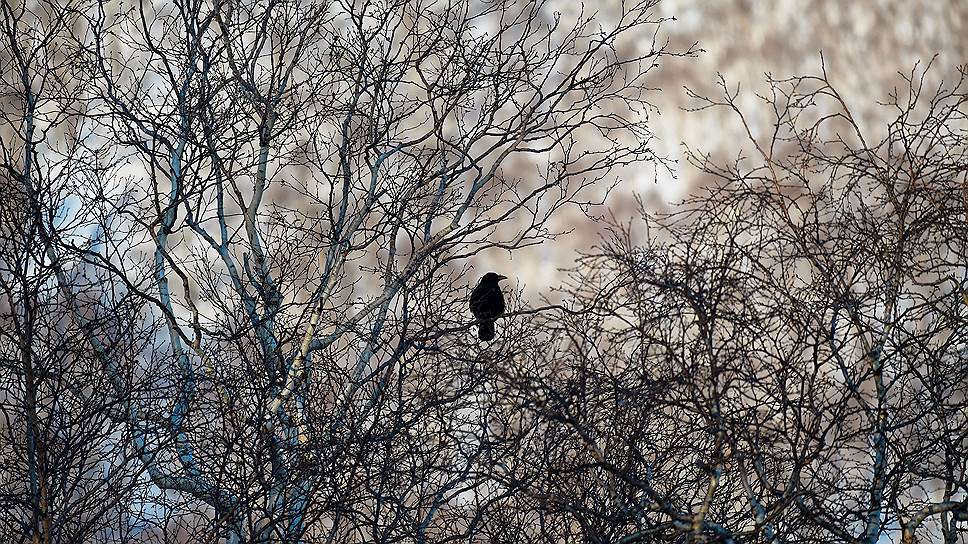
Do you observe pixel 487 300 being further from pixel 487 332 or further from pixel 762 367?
pixel 762 367

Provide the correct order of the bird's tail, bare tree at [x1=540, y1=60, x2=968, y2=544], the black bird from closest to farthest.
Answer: bare tree at [x1=540, y1=60, x2=968, y2=544] → the bird's tail → the black bird

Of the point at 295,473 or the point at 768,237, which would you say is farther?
the point at 768,237

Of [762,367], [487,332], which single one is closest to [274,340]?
[487,332]

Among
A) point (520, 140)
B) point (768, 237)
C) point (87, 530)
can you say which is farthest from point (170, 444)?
point (768, 237)

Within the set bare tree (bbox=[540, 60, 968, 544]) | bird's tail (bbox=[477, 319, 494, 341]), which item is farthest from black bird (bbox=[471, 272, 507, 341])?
bare tree (bbox=[540, 60, 968, 544])

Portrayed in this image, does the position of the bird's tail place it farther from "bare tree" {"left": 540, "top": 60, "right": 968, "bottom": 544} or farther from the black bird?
"bare tree" {"left": 540, "top": 60, "right": 968, "bottom": 544}

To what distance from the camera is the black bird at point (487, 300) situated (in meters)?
6.12

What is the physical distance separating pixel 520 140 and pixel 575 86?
19.5 inches

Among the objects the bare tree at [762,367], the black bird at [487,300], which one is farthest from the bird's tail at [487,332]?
the bare tree at [762,367]

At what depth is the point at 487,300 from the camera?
643 cm

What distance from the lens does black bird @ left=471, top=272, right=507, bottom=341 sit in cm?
612

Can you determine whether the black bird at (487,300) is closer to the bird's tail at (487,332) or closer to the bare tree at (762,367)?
the bird's tail at (487,332)

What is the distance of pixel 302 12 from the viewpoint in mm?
6867

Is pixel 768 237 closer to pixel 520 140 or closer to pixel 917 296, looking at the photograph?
pixel 917 296
